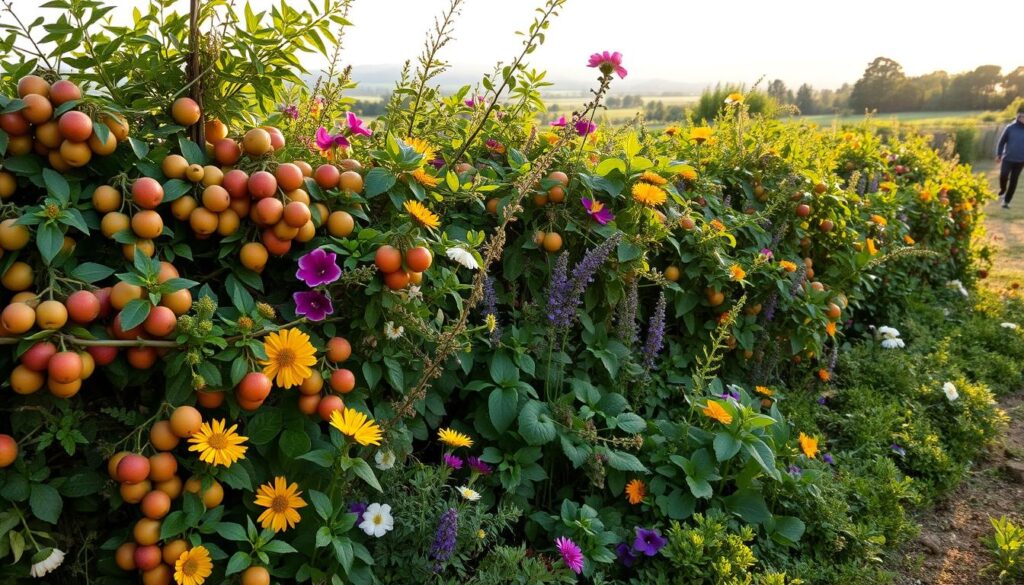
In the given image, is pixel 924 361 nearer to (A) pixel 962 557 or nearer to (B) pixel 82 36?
(A) pixel 962 557

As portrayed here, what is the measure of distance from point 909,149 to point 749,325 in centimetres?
486

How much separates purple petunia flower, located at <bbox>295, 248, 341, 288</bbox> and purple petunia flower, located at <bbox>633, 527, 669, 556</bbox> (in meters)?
1.16

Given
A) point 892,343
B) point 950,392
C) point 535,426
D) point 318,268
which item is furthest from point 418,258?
point 892,343

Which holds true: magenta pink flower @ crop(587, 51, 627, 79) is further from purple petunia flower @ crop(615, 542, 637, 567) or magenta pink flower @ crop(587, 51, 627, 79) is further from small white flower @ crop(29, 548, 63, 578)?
small white flower @ crop(29, 548, 63, 578)

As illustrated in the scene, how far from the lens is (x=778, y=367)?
3.22 m

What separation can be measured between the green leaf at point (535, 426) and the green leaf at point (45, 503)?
1074 mm

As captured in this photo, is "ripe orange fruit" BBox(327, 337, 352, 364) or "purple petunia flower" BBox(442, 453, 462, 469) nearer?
"ripe orange fruit" BBox(327, 337, 352, 364)

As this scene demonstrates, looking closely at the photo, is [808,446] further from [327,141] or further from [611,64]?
[327,141]

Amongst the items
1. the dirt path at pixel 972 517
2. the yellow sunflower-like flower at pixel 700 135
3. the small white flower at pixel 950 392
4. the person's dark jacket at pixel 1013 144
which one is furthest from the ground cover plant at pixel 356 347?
the person's dark jacket at pixel 1013 144

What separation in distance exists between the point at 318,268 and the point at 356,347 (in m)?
0.24

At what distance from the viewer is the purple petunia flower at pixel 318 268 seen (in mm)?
1363

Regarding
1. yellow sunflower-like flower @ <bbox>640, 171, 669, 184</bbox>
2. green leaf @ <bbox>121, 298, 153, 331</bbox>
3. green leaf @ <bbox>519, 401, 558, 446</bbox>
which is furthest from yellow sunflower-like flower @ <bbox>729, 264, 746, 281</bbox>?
green leaf @ <bbox>121, 298, 153, 331</bbox>

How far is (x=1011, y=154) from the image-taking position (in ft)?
33.7

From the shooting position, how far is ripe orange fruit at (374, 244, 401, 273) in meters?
1.37
